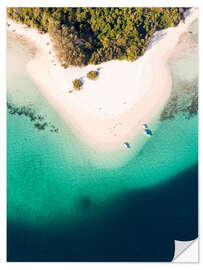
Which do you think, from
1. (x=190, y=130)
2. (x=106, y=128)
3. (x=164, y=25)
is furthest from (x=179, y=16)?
(x=106, y=128)

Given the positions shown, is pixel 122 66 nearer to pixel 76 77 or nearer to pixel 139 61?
pixel 139 61

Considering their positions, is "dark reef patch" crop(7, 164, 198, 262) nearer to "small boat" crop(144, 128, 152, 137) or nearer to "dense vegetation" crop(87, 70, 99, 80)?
"small boat" crop(144, 128, 152, 137)

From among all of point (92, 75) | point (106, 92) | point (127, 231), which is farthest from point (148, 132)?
point (127, 231)

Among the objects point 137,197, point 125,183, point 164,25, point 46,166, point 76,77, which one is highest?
point 164,25
